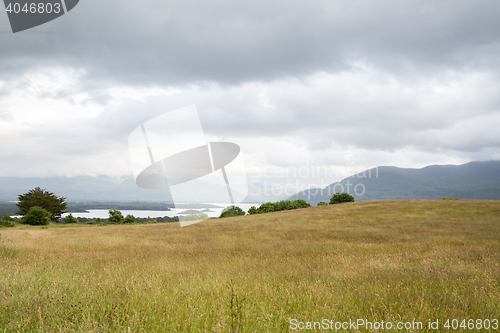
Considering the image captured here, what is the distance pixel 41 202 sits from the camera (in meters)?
65.5

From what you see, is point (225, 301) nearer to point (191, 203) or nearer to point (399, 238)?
point (191, 203)

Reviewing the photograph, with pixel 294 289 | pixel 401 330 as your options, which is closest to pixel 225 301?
pixel 294 289

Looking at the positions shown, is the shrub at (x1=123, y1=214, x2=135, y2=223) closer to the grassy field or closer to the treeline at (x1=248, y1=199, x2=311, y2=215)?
the treeline at (x1=248, y1=199, x2=311, y2=215)

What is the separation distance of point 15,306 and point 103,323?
153cm

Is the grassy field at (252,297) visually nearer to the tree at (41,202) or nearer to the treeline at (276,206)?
the tree at (41,202)

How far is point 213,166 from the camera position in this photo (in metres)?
8.80

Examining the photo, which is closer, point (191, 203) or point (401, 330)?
point (401, 330)

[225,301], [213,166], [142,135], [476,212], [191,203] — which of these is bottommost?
[476,212]

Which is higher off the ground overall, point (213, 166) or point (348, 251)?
point (213, 166)

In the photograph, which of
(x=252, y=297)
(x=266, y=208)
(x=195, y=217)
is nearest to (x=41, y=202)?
A: (x=266, y=208)

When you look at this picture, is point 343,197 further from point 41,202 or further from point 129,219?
point 41,202

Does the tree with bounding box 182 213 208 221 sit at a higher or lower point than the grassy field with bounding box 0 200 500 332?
higher

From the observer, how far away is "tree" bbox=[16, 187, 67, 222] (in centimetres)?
6562

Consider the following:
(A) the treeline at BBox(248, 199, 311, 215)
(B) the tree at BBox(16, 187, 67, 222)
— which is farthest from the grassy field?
(A) the treeline at BBox(248, 199, 311, 215)
